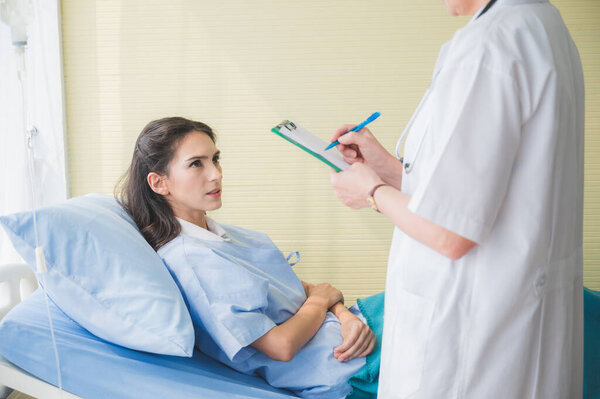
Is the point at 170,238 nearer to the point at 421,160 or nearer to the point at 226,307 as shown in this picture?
the point at 226,307

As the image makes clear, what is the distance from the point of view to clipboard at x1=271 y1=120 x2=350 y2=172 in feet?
3.54

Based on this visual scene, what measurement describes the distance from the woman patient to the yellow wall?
834 mm

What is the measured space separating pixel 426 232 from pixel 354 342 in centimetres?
67

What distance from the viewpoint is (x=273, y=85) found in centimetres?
247

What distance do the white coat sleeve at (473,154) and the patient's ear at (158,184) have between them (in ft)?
3.10

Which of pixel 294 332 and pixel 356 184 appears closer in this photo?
pixel 356 184

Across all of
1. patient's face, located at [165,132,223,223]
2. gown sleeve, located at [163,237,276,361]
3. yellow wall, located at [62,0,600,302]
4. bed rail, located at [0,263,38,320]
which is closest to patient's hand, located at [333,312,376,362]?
gown sleeve, located at [163,237,276,361]

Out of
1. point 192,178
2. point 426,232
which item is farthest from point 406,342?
point 192,178

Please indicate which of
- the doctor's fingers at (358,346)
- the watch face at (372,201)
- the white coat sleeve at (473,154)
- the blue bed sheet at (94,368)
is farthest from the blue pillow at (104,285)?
the white coat sleeve at (473,154)

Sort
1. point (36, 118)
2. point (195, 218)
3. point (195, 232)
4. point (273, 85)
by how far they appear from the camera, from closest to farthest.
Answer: point (195, 232) < point (195, 218) < point (36, 118) < point (273, 85)

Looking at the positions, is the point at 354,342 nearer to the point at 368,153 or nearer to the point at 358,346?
the point at 358,346

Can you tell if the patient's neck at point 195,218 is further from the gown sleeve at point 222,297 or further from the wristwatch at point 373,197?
the wristwatch at point 373,197

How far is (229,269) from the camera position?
133cm

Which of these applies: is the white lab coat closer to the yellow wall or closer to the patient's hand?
the patient's hand
